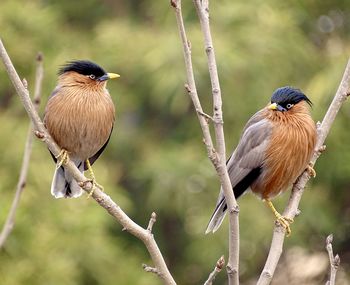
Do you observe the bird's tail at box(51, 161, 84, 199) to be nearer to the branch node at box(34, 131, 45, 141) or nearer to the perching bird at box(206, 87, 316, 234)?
the perching bird at box(206, 87, 316, 234)

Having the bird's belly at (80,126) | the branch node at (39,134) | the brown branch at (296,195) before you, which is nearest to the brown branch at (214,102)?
the brown branch at (296,195)

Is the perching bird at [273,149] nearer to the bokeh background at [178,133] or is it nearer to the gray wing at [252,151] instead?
the gray wing at [252,151]

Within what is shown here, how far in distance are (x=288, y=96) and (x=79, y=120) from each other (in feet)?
3.50

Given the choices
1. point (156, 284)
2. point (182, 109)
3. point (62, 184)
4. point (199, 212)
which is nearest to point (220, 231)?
point (199, 212)

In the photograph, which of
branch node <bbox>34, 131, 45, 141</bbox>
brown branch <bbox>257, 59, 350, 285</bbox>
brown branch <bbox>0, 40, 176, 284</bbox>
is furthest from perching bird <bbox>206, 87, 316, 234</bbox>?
branch node <bbox>34, 131, 45, 141</bbox>

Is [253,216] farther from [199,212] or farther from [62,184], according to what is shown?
[62,184]

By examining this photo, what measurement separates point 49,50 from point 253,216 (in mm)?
2748

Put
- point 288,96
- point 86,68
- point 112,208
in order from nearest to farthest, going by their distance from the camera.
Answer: point 112,208
point 288,96
point 86,68

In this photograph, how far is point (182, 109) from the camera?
1001 cm

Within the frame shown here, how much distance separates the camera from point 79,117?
4.70 meters

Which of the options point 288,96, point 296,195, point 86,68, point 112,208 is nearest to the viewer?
point 112,208

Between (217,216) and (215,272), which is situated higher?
(215,272)

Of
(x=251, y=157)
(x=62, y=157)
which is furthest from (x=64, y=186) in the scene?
(x=251, y=157)

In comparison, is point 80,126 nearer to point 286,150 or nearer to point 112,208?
point 286,150
